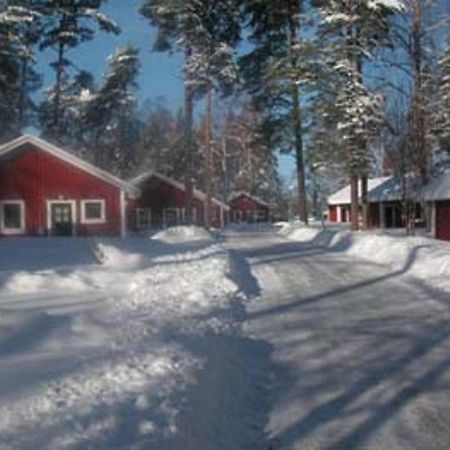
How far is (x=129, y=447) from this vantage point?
235 inches

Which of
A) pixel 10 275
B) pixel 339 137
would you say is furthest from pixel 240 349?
pixel 339 137

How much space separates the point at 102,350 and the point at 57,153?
33494 mm

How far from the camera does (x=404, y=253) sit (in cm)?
2519

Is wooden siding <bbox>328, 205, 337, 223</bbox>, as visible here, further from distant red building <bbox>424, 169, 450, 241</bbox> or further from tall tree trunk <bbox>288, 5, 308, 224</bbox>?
distant red building <bbox>424, 169, 450, 241</bbox>

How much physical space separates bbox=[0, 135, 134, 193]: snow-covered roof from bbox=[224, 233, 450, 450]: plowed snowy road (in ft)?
79.9

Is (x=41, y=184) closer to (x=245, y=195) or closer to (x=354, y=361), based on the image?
(x=354, y=361)

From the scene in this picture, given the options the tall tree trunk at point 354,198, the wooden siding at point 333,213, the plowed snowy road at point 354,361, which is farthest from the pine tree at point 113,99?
the plowed snowy road at point 354,361

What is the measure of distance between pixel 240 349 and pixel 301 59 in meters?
35.2

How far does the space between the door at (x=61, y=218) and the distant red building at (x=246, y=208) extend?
65.2 m

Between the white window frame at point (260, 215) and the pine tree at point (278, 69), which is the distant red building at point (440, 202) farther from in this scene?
the white window frame at point (260, 215)

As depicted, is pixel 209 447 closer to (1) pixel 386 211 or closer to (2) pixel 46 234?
(2) pixel 46 234

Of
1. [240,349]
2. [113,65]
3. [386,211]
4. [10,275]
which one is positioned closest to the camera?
[240,349]

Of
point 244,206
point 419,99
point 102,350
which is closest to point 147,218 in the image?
point 419,99

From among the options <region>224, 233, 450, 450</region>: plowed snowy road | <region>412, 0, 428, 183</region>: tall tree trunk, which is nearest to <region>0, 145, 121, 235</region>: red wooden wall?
<region>412, 0, 428, 183</region>: tall tree trunk
